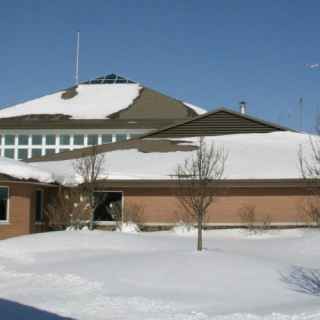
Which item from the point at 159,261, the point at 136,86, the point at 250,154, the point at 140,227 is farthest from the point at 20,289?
the point at 136,86

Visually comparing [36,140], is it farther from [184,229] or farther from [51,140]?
[184,229]

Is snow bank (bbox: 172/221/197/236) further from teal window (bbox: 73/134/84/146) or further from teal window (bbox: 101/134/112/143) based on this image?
teal window (bbox: 73/134/84/146)

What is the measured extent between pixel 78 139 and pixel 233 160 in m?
13.6

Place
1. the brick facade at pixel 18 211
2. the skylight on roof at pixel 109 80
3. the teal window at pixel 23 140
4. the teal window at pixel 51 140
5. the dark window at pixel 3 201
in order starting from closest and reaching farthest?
1. the brick facade at pixel 18 211
2. the dark window at pixel 3 201
3. the teal window at pixel 51 140
4. the teal window at pixel 23 140
5. the skylight on roof at pixel 109 80

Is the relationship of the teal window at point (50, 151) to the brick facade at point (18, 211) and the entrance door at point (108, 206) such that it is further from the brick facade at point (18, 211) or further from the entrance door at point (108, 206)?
the brick facade at point (18, 211)

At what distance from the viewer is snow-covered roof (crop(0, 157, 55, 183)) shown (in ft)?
69.4

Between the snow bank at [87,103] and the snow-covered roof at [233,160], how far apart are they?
10635 mm

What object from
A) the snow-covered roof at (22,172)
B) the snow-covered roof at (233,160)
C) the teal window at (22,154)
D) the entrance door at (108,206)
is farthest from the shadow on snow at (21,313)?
the teal window at (22,154)

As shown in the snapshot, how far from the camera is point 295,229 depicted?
23.4m

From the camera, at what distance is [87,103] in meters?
42.0

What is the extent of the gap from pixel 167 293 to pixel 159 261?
274cm

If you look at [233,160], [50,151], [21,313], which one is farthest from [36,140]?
[21,313]

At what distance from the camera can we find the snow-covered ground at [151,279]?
1000 cm

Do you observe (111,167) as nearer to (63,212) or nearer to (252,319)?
(63,212)
